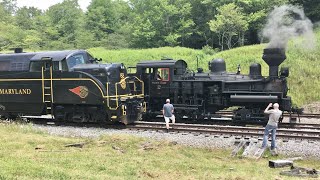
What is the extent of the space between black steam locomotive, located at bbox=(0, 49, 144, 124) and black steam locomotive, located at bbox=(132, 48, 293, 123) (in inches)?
59.1

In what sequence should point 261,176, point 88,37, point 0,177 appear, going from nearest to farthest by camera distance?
1. point 0,177
2. point 261,176
3. point 88,37

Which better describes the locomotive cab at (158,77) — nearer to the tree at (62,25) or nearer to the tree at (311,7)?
the tree at (311,7)

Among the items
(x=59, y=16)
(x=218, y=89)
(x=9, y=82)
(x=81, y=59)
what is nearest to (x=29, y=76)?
(x=9, y=82)

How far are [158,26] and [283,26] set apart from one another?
3293cm

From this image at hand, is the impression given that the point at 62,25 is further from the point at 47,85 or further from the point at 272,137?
the point at 272,137

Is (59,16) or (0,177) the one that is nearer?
(0,177)

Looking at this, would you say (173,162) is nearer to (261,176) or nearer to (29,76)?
(261,176)

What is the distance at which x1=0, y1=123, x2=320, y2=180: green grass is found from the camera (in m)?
7.69

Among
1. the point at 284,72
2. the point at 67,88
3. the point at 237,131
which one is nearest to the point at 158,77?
the point at 67,88

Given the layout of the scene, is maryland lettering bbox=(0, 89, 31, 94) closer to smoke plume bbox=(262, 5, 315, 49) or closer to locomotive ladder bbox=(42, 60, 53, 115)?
locomotive ladder bbox=(42, 60, 53, 115)

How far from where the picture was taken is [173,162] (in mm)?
9336

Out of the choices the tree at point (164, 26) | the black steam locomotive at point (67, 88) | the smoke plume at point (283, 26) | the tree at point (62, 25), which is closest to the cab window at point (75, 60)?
the black steam locomotive at point (67, 88)

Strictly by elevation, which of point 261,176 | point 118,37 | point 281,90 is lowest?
point 261,176

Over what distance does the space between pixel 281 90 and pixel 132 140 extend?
24.6 feet
